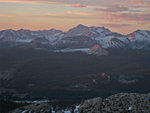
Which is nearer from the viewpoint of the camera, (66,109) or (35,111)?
(66,109)

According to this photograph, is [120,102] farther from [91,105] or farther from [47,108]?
[47,108]

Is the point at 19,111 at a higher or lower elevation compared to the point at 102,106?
lower

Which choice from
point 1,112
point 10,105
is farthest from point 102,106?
point 10,105

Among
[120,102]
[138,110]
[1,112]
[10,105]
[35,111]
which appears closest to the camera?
[138,110]

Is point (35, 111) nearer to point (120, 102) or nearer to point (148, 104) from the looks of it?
point (120, 102)

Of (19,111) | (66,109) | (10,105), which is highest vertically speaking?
(66,109)

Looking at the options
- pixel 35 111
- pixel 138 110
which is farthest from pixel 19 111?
pixel 138 110

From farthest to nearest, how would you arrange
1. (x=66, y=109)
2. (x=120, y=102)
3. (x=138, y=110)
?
1. (x=66, y=109)
2. (x=120, y=102)
3. (x=138, y=110)

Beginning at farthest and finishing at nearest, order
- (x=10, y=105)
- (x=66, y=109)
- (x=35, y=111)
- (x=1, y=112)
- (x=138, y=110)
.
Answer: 1. (x=10, y=105)
2. (x=1, y=112)
3. (x=35, y=111)
4. (x=66, y=109)
5. (x=138, y=110)

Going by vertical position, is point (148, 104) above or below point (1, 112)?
above
